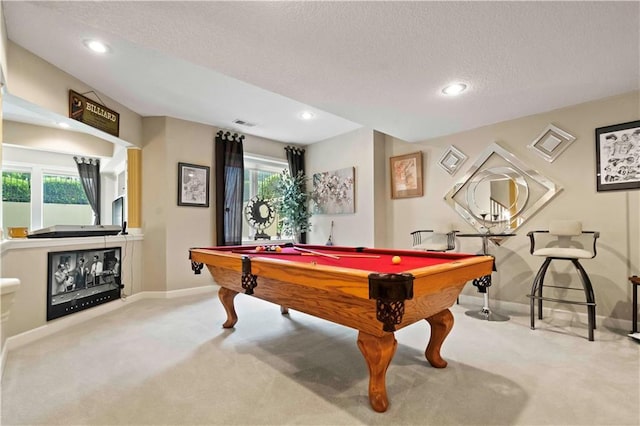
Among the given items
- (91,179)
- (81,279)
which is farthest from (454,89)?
(91,179)

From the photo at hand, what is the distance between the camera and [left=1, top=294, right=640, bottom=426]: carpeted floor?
1568 millimetres

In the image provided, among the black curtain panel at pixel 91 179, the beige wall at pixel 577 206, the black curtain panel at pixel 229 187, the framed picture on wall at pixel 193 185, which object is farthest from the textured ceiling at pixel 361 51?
the black curtain panel at pixel 91 179

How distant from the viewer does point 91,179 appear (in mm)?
5562

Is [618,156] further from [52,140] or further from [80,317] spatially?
[52,140]

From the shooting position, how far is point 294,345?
2.49m

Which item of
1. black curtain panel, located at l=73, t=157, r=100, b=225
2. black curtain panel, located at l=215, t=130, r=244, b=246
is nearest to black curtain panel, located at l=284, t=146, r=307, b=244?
black curtain panel, located at l=215, t=130, r=244, b=246

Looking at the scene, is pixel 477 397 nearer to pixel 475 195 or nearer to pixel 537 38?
pixel 537 38

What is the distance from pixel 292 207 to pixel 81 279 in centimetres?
304

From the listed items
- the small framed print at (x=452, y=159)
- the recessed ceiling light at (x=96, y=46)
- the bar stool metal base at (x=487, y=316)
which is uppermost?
the recessed ceiling light at (x=96, y=46)

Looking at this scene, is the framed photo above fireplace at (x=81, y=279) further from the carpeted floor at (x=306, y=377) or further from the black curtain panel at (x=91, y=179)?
the black curtain panel at (x=91, y=179)

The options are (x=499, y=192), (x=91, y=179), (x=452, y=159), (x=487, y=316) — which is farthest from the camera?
(x=91, y=179)

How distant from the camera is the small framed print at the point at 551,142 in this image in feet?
10.4

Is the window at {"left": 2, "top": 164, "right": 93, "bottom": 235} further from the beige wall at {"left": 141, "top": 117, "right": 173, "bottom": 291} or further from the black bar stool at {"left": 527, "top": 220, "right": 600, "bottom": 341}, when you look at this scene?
the black bar stool at {"left": 527, "top": 220, "right": 600, "bottom": 341}

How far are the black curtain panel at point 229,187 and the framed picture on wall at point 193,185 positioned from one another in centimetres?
19
